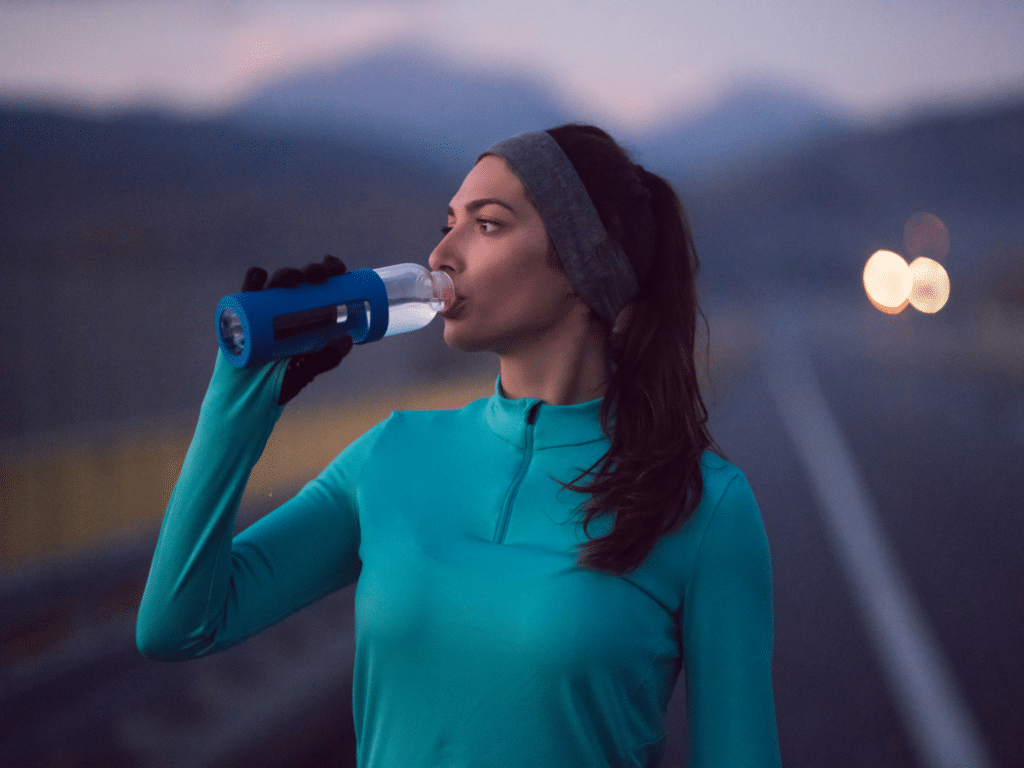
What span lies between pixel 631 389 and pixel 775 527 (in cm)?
718

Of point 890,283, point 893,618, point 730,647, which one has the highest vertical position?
point 890,283

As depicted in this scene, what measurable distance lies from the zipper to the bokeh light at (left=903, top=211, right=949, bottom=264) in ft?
181

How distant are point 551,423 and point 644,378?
220mm

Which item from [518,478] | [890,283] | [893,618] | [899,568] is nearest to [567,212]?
[518,478]

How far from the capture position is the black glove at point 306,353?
4.45 feet

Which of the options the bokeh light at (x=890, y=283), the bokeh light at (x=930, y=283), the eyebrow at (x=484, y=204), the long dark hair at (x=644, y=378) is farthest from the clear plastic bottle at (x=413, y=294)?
the bokeh light at (x=890, y=283)

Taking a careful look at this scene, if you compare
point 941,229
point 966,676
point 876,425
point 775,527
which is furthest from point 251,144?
point 941,229

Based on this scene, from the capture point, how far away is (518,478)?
1.65 meters

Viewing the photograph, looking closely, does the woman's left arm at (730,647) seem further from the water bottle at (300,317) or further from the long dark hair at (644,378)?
the water bottle at (300,317)

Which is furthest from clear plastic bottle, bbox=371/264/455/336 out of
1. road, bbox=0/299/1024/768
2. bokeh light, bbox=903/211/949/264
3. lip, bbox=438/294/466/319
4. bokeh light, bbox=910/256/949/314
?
bokeh light, bbox=903/211/949/264

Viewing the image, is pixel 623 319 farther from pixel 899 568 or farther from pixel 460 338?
pixel 899 568

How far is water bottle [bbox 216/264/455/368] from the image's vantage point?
1323mm

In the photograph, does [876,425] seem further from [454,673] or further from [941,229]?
[941,229]

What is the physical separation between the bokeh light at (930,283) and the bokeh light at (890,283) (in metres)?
0.42
